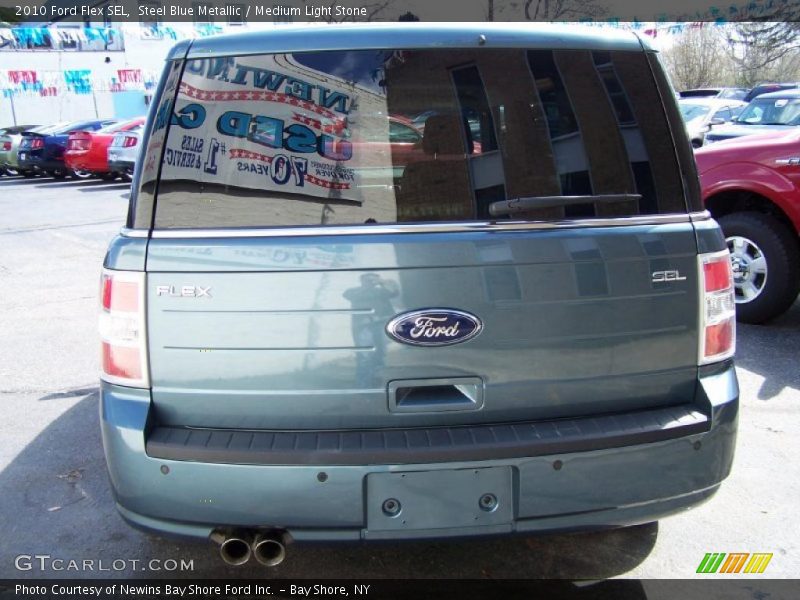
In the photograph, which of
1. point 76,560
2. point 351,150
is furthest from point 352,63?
point 76,560

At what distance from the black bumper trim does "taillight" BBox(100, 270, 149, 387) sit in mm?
205

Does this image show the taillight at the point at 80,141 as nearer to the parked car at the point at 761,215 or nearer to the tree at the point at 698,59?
the parked car at the point at 761,215

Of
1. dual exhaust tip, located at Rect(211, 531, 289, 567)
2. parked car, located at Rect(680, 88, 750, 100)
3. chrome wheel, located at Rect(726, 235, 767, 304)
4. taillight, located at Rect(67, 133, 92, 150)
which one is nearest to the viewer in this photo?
dual exhaust tip, located at Rect(211, 531, 289, 567)

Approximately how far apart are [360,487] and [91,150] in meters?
19.4

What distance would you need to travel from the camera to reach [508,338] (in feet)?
7.81

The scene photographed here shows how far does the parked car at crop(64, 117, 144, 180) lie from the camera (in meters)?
19.4

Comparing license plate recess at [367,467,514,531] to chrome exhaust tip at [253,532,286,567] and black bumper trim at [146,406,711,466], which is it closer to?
black bumper trim at [146,406,711,466]

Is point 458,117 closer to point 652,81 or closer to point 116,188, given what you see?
point 652,81

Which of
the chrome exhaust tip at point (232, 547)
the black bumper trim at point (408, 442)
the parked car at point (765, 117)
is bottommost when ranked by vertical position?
the parked car at point (765, 117)

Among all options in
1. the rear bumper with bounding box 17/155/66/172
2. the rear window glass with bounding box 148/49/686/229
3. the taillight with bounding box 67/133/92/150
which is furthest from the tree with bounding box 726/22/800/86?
the rear window glass with bounding box 148/49/686/229

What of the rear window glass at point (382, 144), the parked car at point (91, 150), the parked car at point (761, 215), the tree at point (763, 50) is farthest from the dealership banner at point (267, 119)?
the tree at point (763, 50)

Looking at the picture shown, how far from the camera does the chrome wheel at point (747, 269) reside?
581 centimetres

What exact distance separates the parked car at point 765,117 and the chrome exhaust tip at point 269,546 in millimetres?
11163

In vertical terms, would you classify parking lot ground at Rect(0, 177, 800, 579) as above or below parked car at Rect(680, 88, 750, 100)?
above
